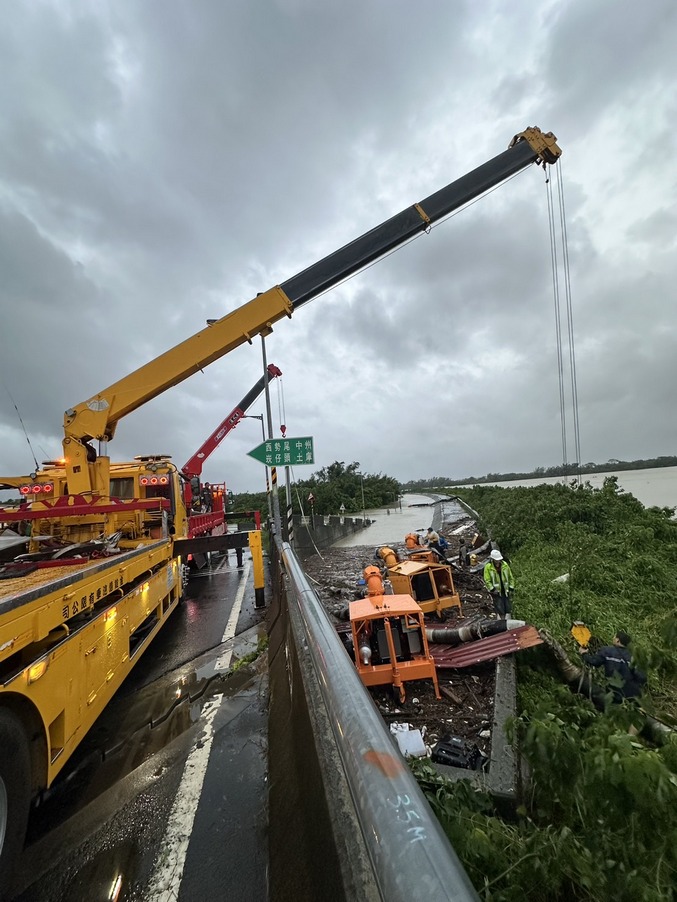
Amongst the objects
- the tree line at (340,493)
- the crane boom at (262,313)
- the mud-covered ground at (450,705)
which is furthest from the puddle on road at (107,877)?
the tree line at (340,493)

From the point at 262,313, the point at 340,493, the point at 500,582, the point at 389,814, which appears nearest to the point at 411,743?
the point at 389,814

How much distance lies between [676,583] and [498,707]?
7.73 metres

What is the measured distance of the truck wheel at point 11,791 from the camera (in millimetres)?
2203

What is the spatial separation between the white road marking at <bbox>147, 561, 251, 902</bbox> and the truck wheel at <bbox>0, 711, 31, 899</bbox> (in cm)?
77

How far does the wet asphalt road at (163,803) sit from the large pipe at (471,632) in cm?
299

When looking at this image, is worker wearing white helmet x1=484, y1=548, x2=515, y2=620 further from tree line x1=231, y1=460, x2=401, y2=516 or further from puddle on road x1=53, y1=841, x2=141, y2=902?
tree line x1=231, y1=460, x2=401, y2=516

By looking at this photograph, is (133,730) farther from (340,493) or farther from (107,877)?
(340,493)

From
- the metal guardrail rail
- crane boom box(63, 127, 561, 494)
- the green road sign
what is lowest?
the metal guardrail rail

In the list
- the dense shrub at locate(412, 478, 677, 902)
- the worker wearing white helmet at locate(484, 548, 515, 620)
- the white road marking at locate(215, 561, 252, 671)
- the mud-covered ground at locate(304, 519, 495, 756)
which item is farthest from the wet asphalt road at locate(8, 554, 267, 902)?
the worker wearing white helmet at locate(484, 548, 515, 620)

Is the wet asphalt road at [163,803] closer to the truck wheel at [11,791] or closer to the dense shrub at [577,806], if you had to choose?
the truck wheel at [11,791]

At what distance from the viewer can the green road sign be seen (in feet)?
→ 34.7

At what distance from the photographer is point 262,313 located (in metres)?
8.53

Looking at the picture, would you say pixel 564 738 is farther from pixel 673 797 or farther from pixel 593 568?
pixel 593 568

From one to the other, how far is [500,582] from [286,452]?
583cm
